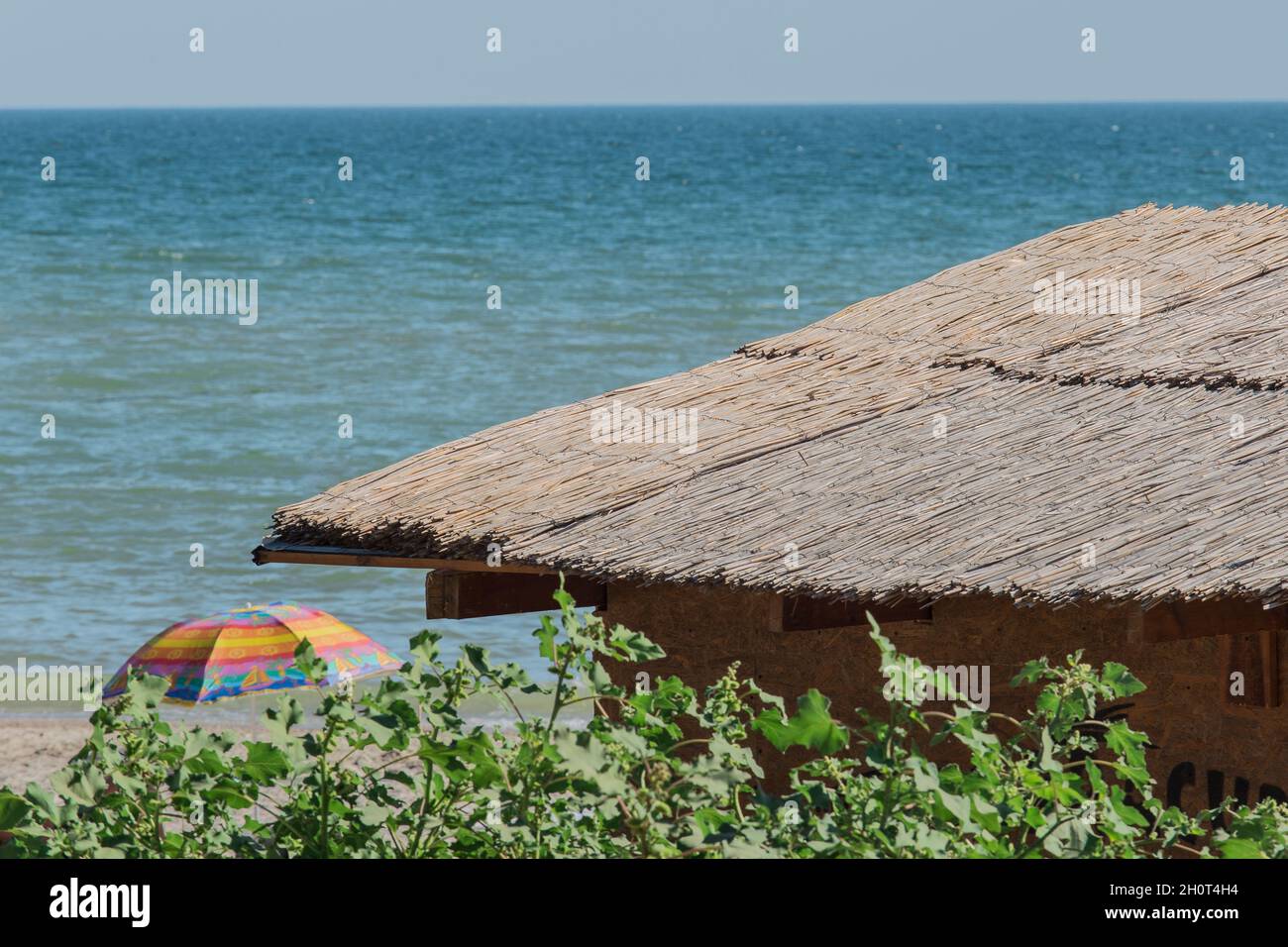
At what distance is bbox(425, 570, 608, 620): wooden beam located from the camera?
6910 millimetres

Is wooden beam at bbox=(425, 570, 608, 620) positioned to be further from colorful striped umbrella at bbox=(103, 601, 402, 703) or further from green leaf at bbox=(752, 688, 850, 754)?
colorful striped umbrella at bbox=(103, 601, 402, 703)

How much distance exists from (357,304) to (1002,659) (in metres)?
28.7

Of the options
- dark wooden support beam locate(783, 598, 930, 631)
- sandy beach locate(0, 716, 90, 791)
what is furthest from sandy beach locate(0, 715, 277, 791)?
dark wooden support beam locate(783, 598, 930, 631)

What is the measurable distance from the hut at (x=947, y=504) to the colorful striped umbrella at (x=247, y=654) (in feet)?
11.9

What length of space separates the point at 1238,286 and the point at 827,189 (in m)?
49.0

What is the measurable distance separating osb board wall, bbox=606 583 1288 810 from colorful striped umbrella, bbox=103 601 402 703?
12.7 feet

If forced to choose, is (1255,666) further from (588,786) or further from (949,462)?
(588,786)

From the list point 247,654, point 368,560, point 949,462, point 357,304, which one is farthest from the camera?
point 357,304

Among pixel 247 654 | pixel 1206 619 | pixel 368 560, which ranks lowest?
pixel 247 654

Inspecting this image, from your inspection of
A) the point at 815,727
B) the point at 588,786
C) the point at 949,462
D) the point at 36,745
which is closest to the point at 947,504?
the point at 949,462

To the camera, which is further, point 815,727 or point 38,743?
point 38,743

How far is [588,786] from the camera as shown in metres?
3.52

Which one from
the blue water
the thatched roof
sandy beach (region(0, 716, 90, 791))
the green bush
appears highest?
the blue water

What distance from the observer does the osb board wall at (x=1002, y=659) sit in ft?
18.8
